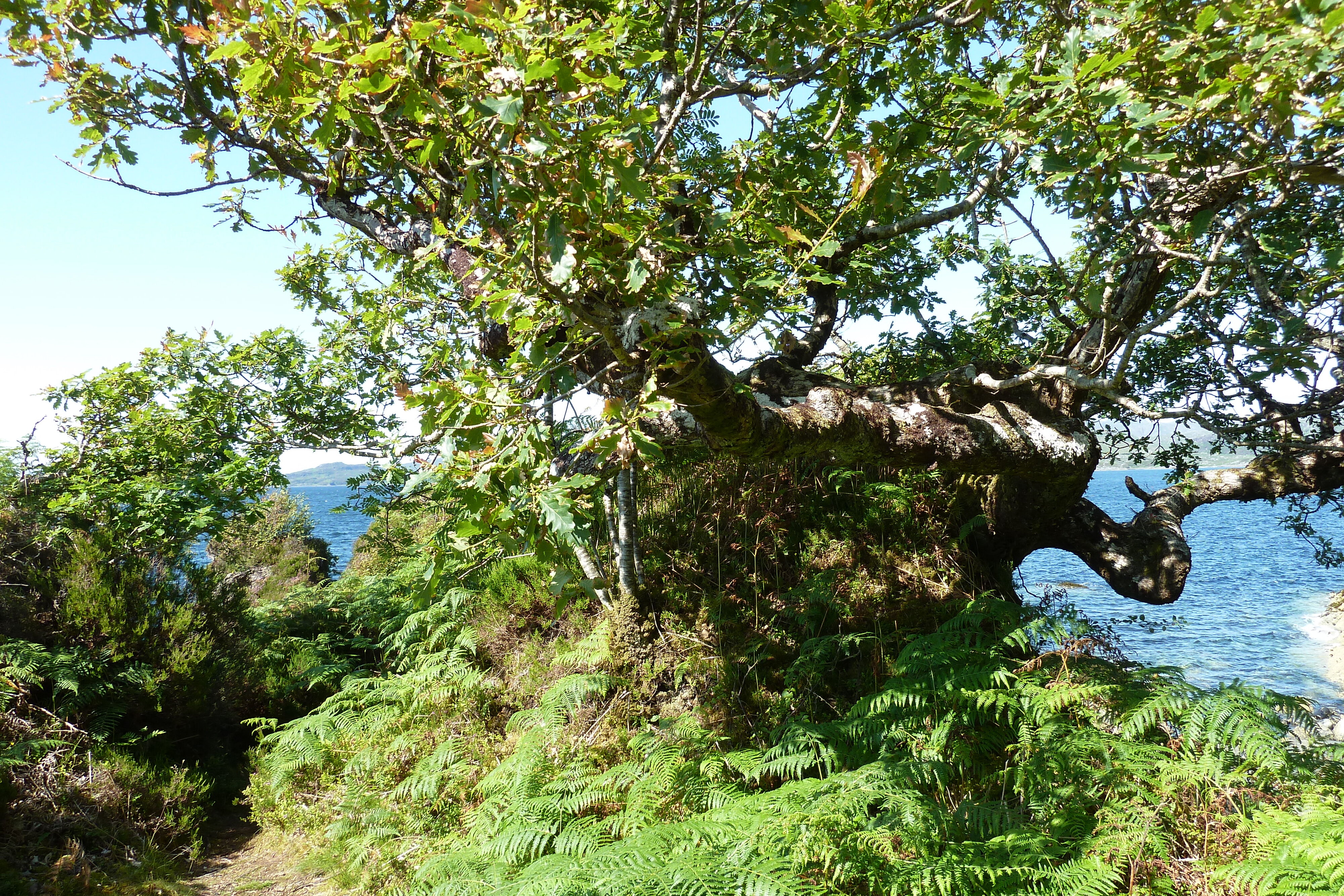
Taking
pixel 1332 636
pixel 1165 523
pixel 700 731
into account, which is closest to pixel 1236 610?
pixel 1332 636

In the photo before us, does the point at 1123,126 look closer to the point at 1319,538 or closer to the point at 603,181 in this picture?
the point at 603,181

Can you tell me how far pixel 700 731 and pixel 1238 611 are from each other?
2001cm

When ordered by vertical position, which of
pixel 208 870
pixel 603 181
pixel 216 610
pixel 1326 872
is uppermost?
pixel 603 181

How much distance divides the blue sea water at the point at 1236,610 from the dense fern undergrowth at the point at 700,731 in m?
0.92

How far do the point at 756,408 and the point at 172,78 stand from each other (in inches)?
151

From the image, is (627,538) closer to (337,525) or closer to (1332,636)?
(1332,636)

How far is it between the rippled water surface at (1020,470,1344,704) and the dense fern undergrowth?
1216 millimetres

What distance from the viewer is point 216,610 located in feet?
27.3

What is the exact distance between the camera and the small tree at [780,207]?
2260mm

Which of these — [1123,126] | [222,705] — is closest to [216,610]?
[222,705]

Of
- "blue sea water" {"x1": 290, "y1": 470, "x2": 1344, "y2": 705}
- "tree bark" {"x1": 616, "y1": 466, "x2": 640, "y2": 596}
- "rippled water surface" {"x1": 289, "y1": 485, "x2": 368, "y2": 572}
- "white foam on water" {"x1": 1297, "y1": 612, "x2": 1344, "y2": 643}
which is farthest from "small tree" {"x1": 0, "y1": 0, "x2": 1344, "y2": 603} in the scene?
"white foam on water" {"x1": 1297, "y1": 612, "x2": 1344, "y2": 643}

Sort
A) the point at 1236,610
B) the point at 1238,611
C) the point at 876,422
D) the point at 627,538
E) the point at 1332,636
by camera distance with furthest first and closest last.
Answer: the point at 1236,610
the point at 1238,611
the point at 1332,636
the point at 627,538
the point at 876,422

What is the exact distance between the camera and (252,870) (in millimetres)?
5820

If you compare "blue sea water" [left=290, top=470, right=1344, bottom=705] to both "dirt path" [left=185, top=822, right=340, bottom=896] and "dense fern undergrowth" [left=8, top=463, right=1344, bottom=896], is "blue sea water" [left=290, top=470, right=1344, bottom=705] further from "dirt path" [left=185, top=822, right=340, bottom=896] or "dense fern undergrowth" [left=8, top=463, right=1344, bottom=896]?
"dirt path" [left=185, top=822, right=340, bottom=896]
